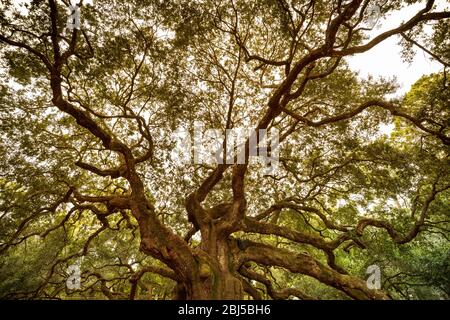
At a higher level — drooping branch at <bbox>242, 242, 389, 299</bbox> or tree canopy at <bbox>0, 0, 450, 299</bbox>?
tree canopy at <bbox>0, 0, 450, 299</bbox>

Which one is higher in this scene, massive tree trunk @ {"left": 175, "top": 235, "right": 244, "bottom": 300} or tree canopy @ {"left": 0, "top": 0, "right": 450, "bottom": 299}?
tree canopy @ {"left": 0, "top": 0, "right": 450, "bottom": 299}

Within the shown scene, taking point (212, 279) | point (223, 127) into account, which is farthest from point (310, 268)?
point (223, 127)

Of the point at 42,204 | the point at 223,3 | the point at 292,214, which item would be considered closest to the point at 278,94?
the point at 223,3

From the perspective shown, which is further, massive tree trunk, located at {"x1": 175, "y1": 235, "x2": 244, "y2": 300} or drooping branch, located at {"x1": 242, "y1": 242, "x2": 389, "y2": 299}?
drooping branch, located at {"x1": 242, "y1": 242, "x2": 389, "y2": 299}

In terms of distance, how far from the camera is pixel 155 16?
22.9 feet

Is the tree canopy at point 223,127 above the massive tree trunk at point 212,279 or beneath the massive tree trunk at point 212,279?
above

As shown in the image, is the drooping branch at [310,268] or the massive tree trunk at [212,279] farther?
the drooping branch at [310,268]

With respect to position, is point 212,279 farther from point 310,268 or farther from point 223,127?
point 223,127

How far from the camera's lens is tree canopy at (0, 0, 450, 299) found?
241 inches

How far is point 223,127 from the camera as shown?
8969 millimetres

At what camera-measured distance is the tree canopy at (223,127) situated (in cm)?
612

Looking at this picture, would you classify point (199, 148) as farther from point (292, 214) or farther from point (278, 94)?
point (292, 214)

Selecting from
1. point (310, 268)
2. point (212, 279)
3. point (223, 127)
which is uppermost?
point (223, 127)
